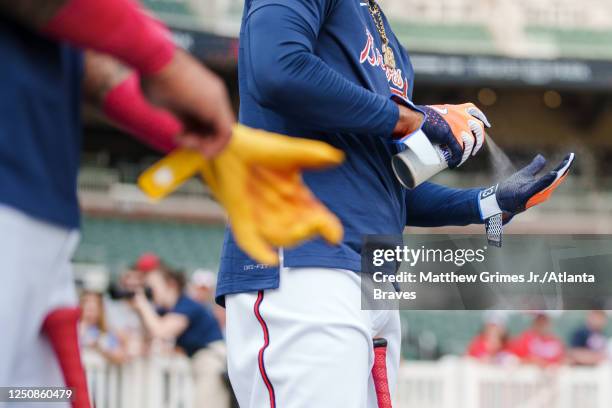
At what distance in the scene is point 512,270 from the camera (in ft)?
9.87

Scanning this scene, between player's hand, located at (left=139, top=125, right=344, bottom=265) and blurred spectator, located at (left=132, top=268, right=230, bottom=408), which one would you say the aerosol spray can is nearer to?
player's hand, located at (left=139, top=125, right=344, bottom=265)

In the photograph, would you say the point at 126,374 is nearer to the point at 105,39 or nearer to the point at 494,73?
the point at 105,39

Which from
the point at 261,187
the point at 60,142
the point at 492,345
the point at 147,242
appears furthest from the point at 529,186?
the point at 147,242

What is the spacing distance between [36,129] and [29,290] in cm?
23

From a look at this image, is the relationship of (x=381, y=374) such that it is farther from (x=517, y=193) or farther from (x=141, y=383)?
(x=141, y=383)

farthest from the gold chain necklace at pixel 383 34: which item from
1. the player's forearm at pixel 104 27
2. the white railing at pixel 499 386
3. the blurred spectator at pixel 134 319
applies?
the white railing at pixel 499 386

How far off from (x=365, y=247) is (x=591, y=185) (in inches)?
738

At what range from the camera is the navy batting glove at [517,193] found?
2.67 meters

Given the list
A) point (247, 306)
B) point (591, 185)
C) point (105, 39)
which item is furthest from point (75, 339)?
point (591, 185)

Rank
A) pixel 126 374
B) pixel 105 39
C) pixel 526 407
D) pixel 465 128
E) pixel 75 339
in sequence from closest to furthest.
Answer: pixel 105 39, pixel 75 339, pixel 465 128, pixel 126 374, pixel 526 407

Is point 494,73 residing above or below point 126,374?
above

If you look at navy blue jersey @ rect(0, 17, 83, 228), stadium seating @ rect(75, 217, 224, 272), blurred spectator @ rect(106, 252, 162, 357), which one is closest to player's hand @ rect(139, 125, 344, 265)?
navy blue jersey @ rect(0, 17, 83, 228)

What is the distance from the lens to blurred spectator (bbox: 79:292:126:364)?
26.0 ft

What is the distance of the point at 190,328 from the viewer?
724cm
